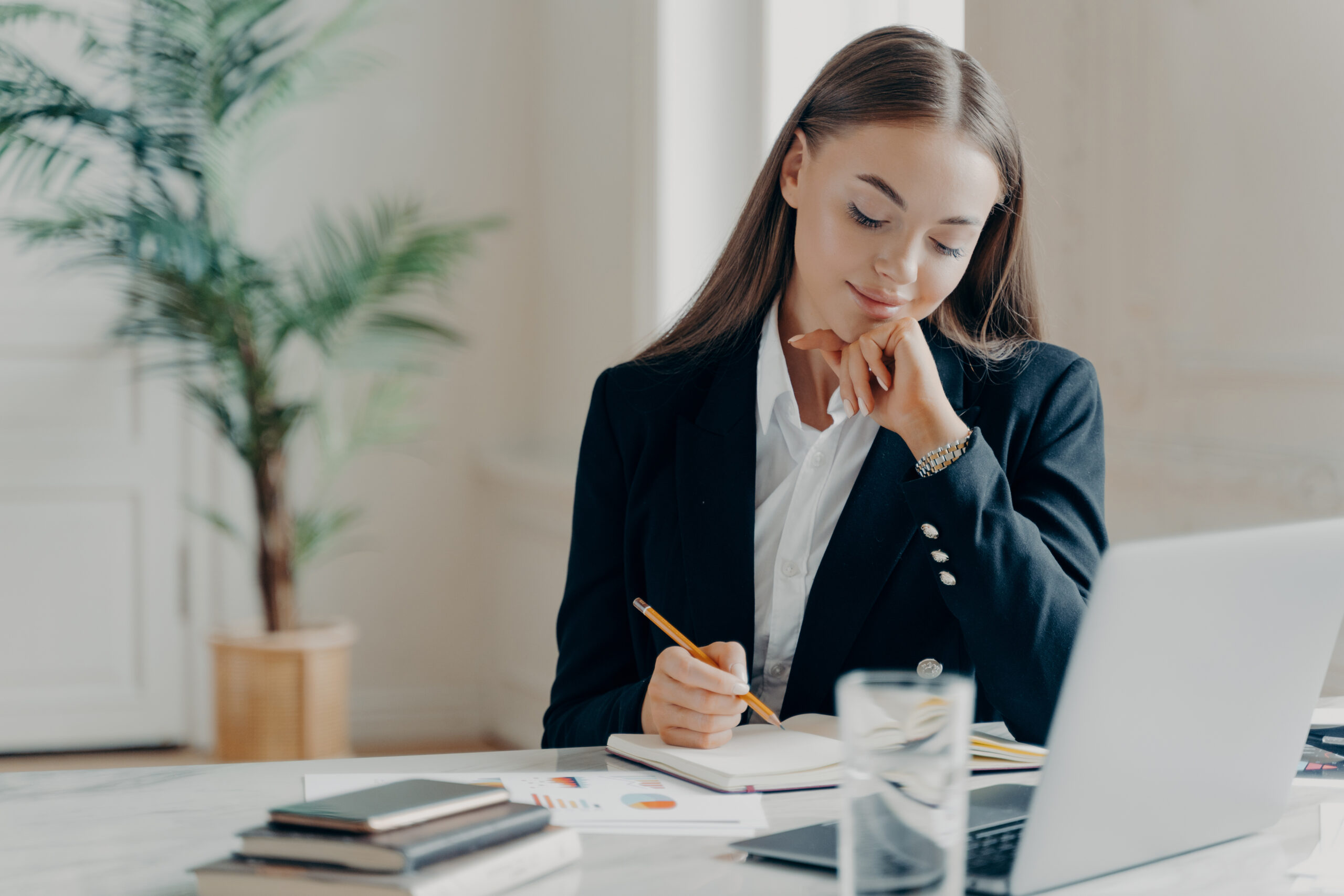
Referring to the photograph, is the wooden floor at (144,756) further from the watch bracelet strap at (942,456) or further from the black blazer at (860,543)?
the watch bracelet strap at (942,456)

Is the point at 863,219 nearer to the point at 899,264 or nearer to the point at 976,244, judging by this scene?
the point at 899,264

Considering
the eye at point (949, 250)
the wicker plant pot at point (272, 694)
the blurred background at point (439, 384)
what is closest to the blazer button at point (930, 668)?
the eye at point (949, 250)

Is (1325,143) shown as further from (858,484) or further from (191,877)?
(191,877)

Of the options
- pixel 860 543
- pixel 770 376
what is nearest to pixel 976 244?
pixel 770 376

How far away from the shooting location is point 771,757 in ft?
3.82

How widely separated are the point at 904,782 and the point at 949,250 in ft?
2.83

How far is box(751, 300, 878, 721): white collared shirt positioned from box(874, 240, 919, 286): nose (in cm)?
18

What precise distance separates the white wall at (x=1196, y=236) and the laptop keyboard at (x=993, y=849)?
3.78 feet

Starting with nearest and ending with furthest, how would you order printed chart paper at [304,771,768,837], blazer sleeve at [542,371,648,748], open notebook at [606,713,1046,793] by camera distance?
1. printed chart paper at [304,771,768,837]
2. open notebook at [606,713,1046,793]
3. blazer sleeve at [542,371,648,748]

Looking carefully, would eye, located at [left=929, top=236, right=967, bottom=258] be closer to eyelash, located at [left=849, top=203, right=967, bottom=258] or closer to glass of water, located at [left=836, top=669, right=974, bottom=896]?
eyelash, located at [left=849, top=203, right=967, bottom=258]

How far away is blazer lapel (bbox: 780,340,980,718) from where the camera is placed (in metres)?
1.46

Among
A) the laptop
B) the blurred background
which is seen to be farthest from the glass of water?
the blurred background

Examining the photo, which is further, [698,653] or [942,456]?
[942,456]

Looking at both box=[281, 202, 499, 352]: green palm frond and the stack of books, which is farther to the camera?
box=[281, 202, 499, 352]: green palm frond
